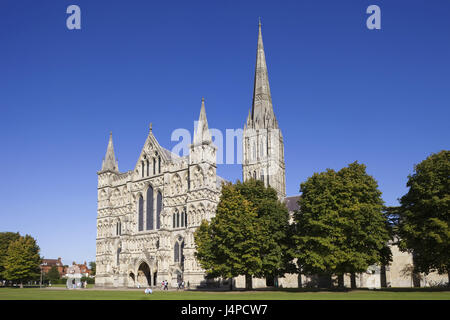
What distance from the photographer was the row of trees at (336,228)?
34.8 metres

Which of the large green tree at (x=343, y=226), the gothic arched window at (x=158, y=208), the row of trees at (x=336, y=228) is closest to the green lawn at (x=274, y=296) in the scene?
the large green tree at (x=343, y=226)

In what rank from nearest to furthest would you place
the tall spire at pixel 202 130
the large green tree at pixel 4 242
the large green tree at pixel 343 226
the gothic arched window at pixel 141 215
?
the large green tree at pixel 343 226 < the tall spire at pixel 202 130 < the gothic arched window at pixel 141 215 < the large green tree at pixel 4 242

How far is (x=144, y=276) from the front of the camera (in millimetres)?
59750

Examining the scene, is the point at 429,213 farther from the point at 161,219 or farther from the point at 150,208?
the point at 150,208

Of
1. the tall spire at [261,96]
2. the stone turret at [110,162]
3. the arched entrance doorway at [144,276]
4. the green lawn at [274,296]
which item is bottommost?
the arched entrance doorway at [144,276]

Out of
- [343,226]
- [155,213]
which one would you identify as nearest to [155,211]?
[155,213]

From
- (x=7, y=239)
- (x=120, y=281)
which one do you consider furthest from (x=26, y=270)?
(x=120, y=281)

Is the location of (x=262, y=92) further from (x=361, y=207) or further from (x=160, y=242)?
(x=361, y=207)

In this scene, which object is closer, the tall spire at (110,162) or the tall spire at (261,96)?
the tall spire at (110,162)

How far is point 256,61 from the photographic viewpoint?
9400 cm

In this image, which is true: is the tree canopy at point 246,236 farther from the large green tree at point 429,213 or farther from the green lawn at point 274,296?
the large green tree at point 429,213

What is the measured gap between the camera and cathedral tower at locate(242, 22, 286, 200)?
84125 mm

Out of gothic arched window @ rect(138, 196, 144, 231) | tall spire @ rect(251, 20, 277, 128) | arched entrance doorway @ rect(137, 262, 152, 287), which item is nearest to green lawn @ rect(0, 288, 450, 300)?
arched entrance doorway @ rect(137, 262, 152, 287)

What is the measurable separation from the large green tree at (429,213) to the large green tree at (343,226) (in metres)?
2.19
